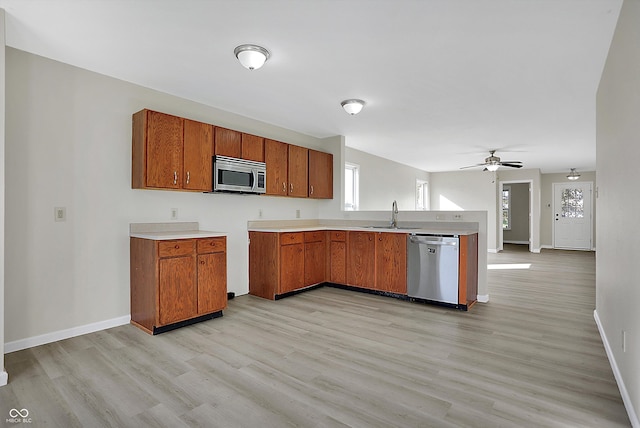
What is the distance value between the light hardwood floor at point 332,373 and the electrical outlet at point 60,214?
109 cm

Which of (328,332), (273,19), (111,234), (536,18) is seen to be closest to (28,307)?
(111,234)

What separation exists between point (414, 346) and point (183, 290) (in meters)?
2.19

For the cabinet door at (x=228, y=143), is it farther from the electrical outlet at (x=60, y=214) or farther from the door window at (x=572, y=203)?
the door window at (x=572, y=203)

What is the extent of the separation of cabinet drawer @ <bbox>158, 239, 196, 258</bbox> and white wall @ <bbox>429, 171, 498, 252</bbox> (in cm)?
828

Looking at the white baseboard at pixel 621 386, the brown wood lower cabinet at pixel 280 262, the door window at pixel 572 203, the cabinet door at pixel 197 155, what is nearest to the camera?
the white baseboard at pixel 621 386

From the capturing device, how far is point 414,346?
2.86 meters

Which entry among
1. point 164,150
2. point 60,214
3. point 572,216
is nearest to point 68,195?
point 60,214

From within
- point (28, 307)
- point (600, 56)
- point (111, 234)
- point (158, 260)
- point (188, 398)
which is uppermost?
point (600, 56)

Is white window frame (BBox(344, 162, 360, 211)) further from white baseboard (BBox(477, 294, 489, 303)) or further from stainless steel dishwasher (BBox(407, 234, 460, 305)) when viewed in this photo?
white baseboard (BBox(477, 294, 489, 303))

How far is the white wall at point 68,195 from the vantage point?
2.77 meters

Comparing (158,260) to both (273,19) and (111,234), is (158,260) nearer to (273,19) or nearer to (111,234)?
(111,234)

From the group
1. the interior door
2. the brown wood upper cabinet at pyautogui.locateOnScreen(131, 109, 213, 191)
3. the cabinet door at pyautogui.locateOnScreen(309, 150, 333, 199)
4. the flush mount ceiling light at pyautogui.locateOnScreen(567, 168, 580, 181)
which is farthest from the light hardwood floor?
the flush mount ceiling light at pyautogui.locateOnScreen(567, 168, 580, 181)

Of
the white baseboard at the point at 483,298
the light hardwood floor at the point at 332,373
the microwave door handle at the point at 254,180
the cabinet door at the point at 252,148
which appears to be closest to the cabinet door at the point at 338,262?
the light hardwood floor at the point at 332,373

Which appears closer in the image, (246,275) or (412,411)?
(412,411)
